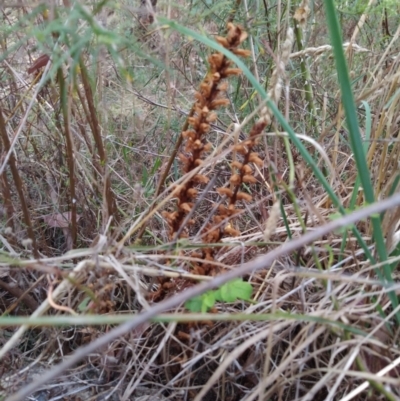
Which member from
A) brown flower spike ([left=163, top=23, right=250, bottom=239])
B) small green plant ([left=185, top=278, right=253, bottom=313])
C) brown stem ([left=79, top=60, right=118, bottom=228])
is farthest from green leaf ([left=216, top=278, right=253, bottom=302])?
brown stem ([left=79, top=60, right=118, bottom=228])

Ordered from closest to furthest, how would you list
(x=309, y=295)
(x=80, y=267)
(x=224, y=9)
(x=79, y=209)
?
(x=80, y=267), (x=309, y=295), (x=79, y=209), (x=224, y=9)

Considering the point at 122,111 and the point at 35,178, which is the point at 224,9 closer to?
the point at 122,111

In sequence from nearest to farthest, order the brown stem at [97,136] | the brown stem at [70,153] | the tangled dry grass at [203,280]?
the tangled dry grass at [203,280]
the brown stem at [70,153]
the brown stem at [97,136]

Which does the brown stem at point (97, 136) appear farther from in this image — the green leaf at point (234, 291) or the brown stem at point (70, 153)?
the green leaf at point (234, 291)

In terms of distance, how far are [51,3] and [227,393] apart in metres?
0.70

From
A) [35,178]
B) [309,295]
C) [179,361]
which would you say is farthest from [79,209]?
[309,295]

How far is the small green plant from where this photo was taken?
2.23 feet

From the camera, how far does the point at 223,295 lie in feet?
2.25

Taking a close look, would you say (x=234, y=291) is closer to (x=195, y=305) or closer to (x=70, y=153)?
(x=195, y=305)

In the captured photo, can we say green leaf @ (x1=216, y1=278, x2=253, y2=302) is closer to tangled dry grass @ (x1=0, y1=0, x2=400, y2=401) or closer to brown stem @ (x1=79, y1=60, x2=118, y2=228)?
tangled dry grass @ (x1=0, y1=0, x2=400, y2=401)

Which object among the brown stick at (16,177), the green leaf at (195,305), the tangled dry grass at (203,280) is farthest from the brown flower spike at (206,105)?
the brown stick at (16,177)

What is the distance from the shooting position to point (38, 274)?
3.20ft

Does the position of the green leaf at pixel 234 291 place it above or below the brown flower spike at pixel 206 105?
below

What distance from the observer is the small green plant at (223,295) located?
26.8 inches
